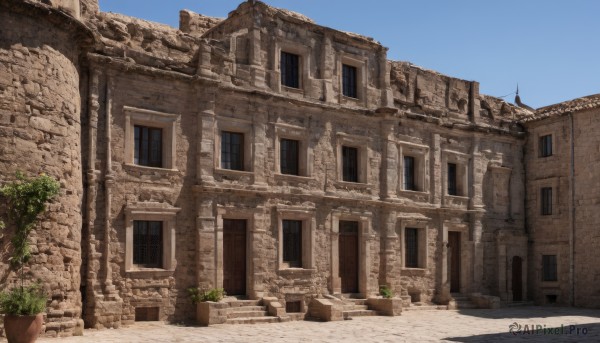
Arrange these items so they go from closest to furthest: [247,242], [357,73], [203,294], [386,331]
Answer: [386,331] < [203,294] < [247,242] < [357,73]

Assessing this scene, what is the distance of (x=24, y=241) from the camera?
1445 cm

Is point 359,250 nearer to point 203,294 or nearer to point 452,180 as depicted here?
point 452,180

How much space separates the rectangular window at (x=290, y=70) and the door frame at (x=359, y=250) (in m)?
4.36

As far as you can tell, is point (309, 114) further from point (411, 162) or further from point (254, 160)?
point (411, 162)

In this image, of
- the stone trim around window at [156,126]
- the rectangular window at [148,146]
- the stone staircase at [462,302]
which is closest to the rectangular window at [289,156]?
the stone trim around window at [156,126]

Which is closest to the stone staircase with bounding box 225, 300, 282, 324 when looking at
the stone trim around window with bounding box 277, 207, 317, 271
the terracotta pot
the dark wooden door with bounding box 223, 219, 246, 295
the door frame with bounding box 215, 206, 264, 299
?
the door frame with bounding box 215, 206, 264, 299

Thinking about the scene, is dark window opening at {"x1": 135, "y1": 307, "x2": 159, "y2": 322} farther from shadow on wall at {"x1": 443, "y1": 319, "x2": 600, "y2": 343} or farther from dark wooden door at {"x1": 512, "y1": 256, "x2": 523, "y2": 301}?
dark wooden door at {"x1": 512, "y1": 256, "x2": 523, "y2": 301}

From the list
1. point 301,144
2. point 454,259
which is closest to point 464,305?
point 454,259

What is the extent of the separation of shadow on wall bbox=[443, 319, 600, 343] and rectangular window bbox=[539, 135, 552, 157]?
9.27 meters

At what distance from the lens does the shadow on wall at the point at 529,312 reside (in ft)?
75.6

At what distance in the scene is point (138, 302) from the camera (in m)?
18.1

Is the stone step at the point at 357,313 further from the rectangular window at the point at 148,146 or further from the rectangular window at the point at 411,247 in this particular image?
the rectangular window at the point at 148,146

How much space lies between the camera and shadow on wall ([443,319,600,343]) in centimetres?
1667

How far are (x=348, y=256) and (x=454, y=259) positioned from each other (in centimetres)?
533
